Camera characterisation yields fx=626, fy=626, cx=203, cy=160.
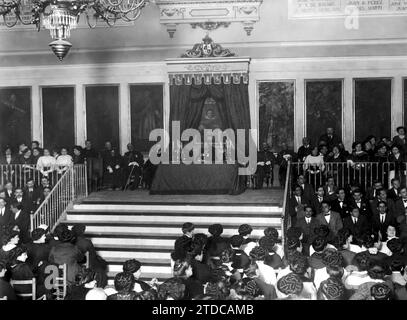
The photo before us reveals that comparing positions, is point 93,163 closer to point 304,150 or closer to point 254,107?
point 254,107

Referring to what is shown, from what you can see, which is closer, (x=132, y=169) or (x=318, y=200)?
(x=318, y=200)

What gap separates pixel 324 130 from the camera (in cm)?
1664

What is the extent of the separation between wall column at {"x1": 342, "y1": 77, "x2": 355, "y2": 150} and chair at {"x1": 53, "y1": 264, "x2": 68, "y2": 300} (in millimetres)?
9991

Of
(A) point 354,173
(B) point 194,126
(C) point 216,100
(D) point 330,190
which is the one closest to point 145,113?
(B) point 194,126

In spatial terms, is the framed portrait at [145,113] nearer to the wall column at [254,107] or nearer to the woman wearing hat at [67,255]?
the wall column at [254,107]

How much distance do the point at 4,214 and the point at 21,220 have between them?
335 millimetres

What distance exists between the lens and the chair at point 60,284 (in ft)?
26.9

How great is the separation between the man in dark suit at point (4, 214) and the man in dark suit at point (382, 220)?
22.2 feet

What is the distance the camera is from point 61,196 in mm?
12562

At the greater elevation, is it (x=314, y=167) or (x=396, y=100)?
(x=396, y=100)

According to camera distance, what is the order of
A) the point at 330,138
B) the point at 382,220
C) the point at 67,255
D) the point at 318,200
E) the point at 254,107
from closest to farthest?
1. the point at 67,255
2. the point at 382,220
3. the point at 318,200
4. the point at 330,138
5. the point at 254,107

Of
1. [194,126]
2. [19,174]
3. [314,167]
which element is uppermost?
[194,126]
